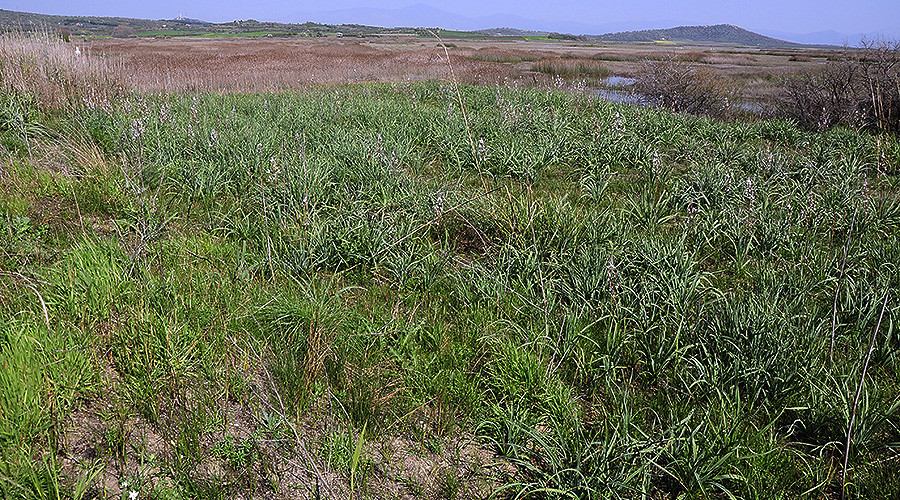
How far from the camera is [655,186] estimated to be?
5.99m

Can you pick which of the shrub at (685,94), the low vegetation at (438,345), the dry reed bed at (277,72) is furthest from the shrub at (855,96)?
the dry reed bed at (277,72)

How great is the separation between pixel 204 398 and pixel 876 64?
45.3 feet

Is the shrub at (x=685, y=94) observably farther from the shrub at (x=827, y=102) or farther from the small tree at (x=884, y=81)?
the small tree at (x=884, y=81)

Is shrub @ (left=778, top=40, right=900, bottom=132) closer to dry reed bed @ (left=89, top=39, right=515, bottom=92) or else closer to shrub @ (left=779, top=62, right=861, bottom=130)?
shrub @ (left=779, top=62, right=861, bottom=130)

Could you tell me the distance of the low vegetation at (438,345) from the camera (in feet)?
6.86

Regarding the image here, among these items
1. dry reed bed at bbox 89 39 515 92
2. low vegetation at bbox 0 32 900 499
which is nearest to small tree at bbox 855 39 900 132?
low vegetation at bbox 0 32 900 499

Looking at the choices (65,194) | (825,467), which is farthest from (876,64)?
(65,194)

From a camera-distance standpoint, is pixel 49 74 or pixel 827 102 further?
pixel 827 102

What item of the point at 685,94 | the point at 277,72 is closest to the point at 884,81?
the point at 685,94

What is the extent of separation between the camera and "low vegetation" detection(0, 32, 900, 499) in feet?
6.86

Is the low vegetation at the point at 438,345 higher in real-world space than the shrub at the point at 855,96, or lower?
lower

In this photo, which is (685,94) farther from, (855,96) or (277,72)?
(277,72)

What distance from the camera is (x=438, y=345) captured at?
288 centimetres

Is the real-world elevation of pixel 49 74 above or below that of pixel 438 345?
above
